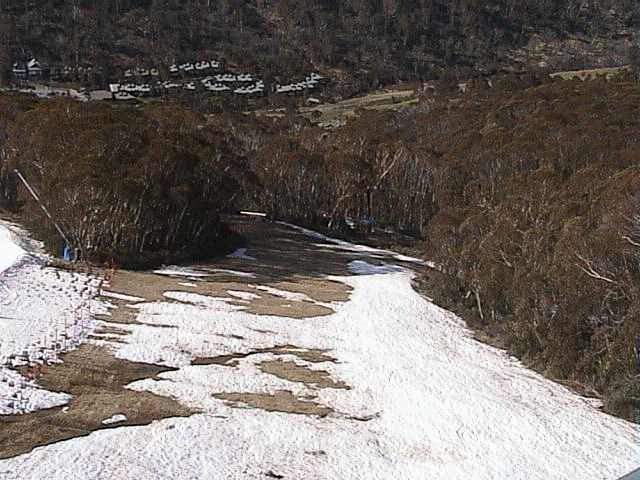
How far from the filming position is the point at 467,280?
3869 centimetres

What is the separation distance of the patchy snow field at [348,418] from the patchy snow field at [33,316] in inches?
38.9

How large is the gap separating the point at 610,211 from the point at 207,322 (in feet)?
51.0

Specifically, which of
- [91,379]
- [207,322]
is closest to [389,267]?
[207,322]

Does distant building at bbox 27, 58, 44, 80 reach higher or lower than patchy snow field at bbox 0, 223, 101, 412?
higher

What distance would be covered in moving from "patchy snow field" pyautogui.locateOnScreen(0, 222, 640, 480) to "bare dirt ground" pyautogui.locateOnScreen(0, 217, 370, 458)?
48cm

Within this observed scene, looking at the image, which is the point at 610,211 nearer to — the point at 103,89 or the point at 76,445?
the point at 76,445

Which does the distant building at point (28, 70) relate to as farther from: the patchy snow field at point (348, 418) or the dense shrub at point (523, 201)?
the patchy snow field at point (348, 418)

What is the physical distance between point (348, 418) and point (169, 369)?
6462 mm

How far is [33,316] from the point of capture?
1189 inches

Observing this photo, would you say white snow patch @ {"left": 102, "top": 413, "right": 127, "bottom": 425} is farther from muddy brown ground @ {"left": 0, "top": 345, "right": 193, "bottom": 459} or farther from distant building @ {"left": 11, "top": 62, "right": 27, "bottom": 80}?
distant building @ {"left": 11, "top": 62, "right": 27, "bottom": 80}

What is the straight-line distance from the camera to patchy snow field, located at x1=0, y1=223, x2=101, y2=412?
880 inches

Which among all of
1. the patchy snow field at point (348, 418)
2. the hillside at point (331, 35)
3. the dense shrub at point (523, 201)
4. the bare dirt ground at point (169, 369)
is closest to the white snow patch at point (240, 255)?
the bare dirt ground at point (169, 369)

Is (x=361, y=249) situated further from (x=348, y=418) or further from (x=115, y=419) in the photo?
(x=115, y=419)

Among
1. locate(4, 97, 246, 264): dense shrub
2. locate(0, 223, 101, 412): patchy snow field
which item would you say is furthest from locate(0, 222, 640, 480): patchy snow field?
locate(4, 97, 246, 264): dense shrub
